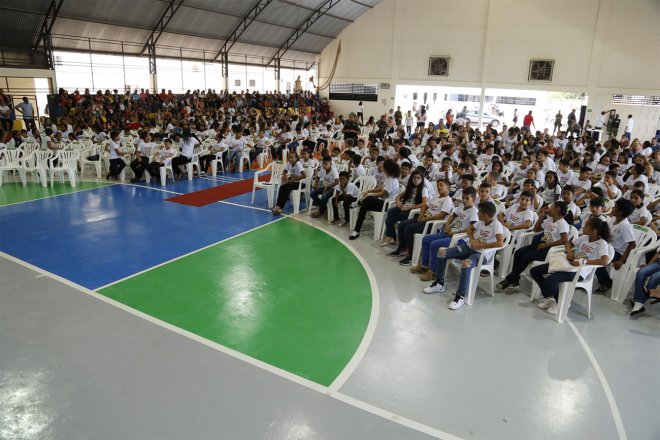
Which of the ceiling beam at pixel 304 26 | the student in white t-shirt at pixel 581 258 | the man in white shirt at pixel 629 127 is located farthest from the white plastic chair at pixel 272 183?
the ceiling beam at pixel 304 26

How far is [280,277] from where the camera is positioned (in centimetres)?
580

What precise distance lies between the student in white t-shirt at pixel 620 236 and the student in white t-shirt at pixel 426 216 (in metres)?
1.96

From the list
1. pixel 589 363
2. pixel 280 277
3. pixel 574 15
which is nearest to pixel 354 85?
pixel 574 15

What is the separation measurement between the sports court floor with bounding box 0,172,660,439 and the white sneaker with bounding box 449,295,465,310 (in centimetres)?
7

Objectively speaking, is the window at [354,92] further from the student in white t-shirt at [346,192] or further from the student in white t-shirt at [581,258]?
the student in white t-shirt at [581,258]

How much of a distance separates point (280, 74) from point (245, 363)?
26.3 meters

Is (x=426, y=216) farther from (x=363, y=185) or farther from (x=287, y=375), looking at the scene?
(x=287, y=375)

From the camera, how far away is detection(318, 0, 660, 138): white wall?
1871 centimetres

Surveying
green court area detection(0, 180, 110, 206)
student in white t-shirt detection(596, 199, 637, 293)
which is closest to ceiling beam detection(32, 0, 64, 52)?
green court area detection(0, 180, 110, 206)

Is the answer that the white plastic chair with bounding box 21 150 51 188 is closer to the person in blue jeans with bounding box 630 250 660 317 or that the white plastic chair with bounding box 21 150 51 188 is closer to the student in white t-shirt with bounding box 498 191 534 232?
the student in white t-shirt with bounding box 498 191 534 232

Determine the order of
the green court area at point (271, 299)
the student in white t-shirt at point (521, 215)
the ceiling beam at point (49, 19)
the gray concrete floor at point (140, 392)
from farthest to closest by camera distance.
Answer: the ceiling beam at point (49, 19) → the student in white t-shirt at point (521, 215) → the green court area at point (271, 299) → the gray concrete floor at point (140, 392)

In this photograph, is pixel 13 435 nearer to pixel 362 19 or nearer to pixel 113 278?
pixel 113 278

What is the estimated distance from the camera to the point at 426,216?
21.1 ft

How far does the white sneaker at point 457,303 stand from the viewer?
16.7 ft
